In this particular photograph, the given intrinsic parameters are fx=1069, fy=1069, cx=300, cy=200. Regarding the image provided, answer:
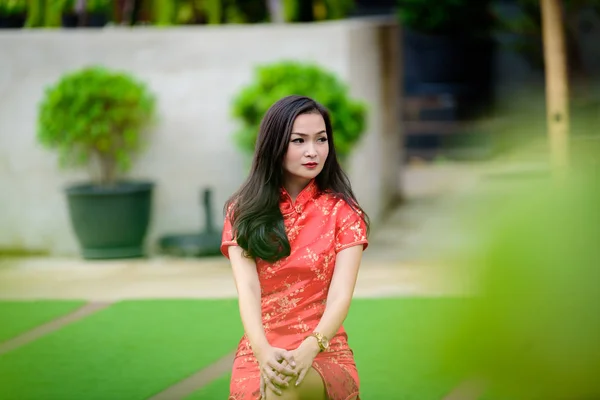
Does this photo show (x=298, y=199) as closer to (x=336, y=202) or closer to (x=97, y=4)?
(x=336, y=202)

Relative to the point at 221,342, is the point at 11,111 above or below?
above

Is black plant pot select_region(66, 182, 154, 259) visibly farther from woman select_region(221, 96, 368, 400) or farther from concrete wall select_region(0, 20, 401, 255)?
woman select_region(221, 96, 368, 400)

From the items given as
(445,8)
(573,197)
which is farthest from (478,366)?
(445,8)

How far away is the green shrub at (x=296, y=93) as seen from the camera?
23.8 feet

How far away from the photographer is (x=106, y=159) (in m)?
7.91

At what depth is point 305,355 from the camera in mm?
2562

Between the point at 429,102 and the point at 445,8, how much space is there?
1108 millimetres

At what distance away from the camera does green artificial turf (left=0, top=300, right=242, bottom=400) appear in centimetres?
445

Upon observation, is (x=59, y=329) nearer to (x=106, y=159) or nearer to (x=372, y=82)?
(x=106, y=159)

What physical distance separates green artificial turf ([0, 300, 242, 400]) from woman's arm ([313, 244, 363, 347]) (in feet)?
5.78

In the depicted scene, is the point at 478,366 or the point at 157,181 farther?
the point at 157,181

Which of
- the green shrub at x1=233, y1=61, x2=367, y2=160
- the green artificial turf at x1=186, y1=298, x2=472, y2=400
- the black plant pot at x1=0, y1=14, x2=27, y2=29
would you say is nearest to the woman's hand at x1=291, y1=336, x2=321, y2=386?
the green artificial turf at x1=186, y1=298, x2=472, y2=400

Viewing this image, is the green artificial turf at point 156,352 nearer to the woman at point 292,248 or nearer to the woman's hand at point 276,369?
the woman at point 292,248

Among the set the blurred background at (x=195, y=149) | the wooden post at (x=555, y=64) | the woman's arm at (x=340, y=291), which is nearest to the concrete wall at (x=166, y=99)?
the blurred background at (x=195, y=149)
